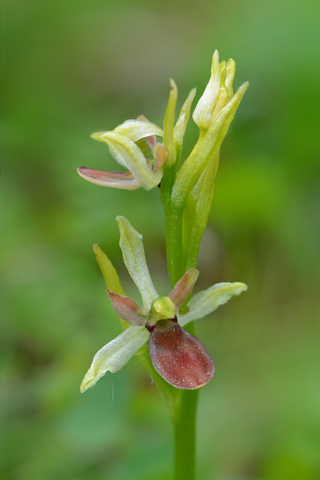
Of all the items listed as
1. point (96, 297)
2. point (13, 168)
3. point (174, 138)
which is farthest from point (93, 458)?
point (13, 168)

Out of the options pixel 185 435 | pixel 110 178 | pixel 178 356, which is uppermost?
pixel 110 178

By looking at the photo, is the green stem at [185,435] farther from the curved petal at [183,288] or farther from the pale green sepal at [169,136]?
the pale green sepal at [169,136]

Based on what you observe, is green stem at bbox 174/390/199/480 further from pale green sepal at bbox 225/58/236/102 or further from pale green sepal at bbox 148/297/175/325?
pale green sepal at bbox 225/58/236/102

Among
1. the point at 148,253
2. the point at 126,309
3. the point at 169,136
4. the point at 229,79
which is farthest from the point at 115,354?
the point at 148,253

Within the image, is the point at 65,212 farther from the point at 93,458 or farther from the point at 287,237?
the point at 93,458

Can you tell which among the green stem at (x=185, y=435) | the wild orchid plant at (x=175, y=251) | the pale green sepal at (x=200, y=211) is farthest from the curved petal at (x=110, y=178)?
the green stem at (x=185, y=435)

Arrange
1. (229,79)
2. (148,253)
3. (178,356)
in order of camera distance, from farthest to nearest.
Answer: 1. (148,253)
2. (229,79)
3. (178,356)

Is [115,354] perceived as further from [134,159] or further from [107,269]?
[134,159]
